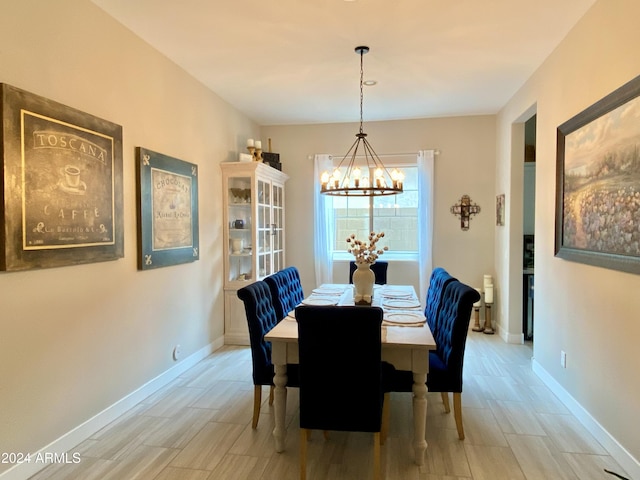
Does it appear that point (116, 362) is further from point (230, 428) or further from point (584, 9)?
point (584, 9)

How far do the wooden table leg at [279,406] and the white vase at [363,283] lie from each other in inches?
34.3

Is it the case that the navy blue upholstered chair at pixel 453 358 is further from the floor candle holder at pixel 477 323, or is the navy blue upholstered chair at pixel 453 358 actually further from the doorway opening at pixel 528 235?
the floor candle holder at pixel 477 323

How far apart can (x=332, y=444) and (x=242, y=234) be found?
9.34 ft

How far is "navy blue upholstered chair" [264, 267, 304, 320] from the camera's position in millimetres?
3125

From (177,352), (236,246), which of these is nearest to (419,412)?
(177,352)

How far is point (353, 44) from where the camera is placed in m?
3.21

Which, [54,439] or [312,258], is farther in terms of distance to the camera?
[312,258]

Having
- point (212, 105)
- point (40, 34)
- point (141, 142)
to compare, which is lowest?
point (141, 142)

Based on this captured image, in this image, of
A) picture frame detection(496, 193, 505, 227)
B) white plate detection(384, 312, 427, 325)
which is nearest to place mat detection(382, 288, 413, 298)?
white plate detection(384, 312, 427, 325)

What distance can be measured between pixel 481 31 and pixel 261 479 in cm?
334

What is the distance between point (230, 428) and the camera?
274 cm

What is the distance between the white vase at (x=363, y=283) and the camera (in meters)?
3.03

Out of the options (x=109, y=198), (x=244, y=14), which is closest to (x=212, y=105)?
(x=244, y=14)

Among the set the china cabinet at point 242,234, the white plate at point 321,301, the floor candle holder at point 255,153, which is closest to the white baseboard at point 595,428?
the white plate at point 321,301
